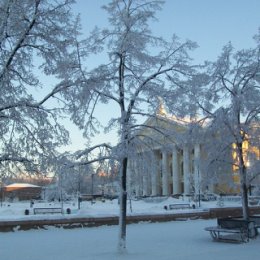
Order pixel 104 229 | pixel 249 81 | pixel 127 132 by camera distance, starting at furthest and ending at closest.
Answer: pixel 104 229 < pixel 249 81 < pixel 127 132

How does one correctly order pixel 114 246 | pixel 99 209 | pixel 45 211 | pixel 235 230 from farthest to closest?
pixel 99 209
pixel 45 211
pixel 235 230
pixel 114 246

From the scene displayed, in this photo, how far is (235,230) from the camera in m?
14.2

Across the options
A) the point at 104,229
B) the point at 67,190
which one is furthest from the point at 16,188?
the point at 67,190

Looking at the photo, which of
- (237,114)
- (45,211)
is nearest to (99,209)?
(45,211)

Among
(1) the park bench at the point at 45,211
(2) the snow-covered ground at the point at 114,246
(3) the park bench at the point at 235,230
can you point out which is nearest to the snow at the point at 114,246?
(2) the snow-covered ground at the point at 114,246

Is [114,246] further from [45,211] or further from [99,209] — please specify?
[99,209]

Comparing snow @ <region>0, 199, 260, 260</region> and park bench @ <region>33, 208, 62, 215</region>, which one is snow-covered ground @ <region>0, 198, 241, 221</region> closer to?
park bench @ <region>33, 208, 62, 215</region>

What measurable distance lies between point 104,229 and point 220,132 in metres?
6.01

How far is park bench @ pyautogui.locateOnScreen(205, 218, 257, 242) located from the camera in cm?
1412

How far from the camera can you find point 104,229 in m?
18.5

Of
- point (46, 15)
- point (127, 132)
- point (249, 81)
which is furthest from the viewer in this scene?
point (249, 81)

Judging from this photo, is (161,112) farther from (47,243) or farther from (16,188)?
(16,188)

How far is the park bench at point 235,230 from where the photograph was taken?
14.1 metres

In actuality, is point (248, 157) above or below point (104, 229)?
above
